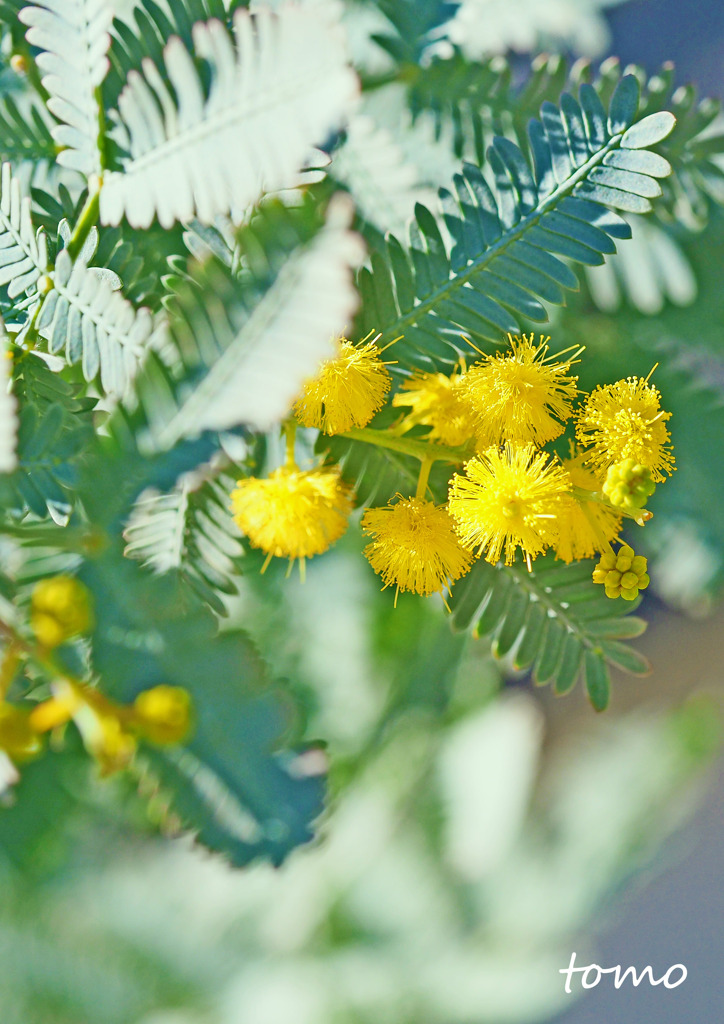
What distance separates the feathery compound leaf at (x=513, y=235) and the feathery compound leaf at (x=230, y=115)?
87 mm

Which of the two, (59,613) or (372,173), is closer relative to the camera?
(59,613)

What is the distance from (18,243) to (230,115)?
166mm

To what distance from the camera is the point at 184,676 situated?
0.34m

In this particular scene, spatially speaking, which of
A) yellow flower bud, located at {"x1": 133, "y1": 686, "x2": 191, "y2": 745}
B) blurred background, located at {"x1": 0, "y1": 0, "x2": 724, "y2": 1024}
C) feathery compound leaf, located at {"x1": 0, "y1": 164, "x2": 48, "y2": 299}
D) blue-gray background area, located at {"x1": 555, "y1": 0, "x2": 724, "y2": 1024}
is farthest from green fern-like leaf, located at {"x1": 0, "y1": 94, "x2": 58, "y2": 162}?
blue-gray background area, located at {"x1": 555, "y1": 0, "x2": 724, "y2": 1024}

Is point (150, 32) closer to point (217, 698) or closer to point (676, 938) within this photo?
point (217, 698)

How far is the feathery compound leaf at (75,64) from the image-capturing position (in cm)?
41

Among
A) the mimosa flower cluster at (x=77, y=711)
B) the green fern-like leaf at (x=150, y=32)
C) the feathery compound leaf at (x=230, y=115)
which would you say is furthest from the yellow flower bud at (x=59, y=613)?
the green fern-like leaf at (x=150, y=32)

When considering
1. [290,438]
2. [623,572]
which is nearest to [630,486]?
[623,572]

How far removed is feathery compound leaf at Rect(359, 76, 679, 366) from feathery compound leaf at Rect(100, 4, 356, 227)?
3.4 inches

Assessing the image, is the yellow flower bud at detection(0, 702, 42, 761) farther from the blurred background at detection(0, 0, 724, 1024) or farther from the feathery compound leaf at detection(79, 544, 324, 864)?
the blurred background at detection(0, 0, 724, 1024)

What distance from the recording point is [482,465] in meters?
0.40

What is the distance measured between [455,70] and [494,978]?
1408mm

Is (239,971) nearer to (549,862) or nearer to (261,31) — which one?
(549,862)

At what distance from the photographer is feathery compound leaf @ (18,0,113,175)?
41 centimetres
